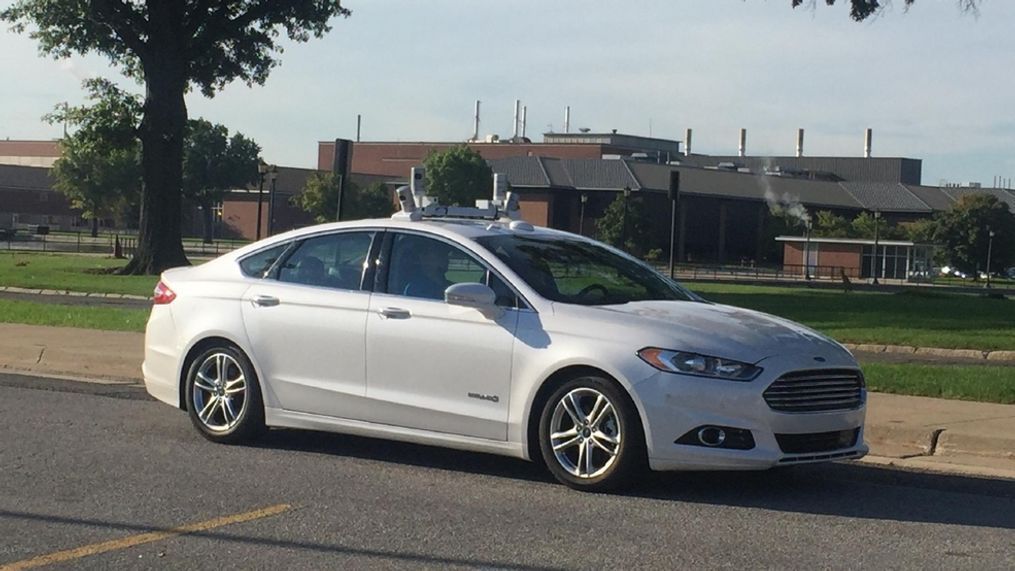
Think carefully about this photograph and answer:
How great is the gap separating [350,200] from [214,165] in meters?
21.8

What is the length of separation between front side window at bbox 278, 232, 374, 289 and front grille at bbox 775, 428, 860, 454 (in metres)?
2.92

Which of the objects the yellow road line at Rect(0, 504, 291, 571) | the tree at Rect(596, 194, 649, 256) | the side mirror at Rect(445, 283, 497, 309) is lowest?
the yellow road line at Rect(0, 504, 291, 571)

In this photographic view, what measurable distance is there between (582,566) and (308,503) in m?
1.91

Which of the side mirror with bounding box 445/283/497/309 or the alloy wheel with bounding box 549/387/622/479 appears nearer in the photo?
the alloy wheel with bounding box 549/387/622/479

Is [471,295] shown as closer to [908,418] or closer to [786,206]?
[908,418]

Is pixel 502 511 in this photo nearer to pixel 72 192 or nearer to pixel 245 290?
pixel 245 290

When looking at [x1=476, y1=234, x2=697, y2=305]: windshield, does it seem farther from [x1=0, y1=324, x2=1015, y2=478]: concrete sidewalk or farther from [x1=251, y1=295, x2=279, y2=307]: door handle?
[x1=0, y1=324, x2=1015, y2=478]: concrete sidewalk

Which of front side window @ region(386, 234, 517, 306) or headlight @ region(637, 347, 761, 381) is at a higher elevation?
front side window @ region(386, 234, 517, 306)

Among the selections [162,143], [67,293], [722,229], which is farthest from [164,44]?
[722,229]

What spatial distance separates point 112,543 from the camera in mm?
6434

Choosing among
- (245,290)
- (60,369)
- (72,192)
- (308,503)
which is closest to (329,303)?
(245,290)

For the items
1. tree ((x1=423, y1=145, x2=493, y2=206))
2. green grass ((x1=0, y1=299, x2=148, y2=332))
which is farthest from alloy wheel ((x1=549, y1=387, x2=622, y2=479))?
tree ((x1=423, y1=145, x2=493, y2=206))

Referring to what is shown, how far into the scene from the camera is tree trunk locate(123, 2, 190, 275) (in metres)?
36.2

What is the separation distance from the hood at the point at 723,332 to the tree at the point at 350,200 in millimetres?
73882
